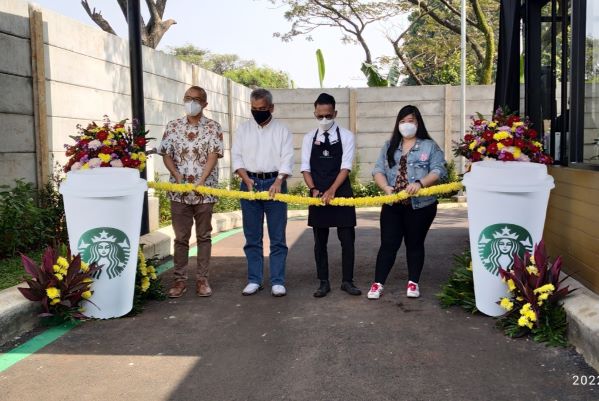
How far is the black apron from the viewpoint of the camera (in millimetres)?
5926

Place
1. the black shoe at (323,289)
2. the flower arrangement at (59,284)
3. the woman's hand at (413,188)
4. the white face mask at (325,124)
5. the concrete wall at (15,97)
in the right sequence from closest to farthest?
the flower arrangement at (59,284) < the woman's hand at (413,188) < the white face mask at (325,124) < the black shoe at (323,289) < the concrete wall at (15,97)

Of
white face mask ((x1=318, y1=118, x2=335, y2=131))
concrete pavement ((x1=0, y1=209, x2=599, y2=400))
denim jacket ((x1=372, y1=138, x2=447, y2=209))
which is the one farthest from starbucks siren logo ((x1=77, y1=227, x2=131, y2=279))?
denim jacket ((x1=372, y1=138, x2=447, y2=209))

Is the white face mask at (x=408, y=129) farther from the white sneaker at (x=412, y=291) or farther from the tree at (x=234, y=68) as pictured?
the tree at (x=234, y=68)

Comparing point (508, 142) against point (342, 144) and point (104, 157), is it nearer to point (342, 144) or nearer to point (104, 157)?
point (342, 144)

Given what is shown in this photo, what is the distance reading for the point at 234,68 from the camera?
74.5m

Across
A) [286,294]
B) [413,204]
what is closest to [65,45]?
[286,294]

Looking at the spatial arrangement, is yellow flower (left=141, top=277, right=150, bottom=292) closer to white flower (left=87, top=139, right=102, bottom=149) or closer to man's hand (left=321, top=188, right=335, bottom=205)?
white flower (left=87, top=139, right=102, bottom=149)

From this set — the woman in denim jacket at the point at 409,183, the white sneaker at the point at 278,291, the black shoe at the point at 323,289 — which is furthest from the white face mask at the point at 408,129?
the white sneaker at the point at 278,291

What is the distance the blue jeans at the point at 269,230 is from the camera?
6.07 metres

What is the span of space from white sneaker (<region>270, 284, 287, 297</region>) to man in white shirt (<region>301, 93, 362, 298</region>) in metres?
0.31

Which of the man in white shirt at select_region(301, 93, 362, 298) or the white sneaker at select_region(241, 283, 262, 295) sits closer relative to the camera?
the man in white shirt at select_region(301, 93, 362, 298)

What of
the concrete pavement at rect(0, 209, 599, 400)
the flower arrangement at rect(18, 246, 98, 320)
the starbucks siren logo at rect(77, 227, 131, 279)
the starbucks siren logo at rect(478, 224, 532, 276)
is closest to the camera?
the concrete pavement at rect(0, 209, 599, 400)

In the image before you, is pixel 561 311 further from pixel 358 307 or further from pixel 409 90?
pixel 409 90

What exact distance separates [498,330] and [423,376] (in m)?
1.17
